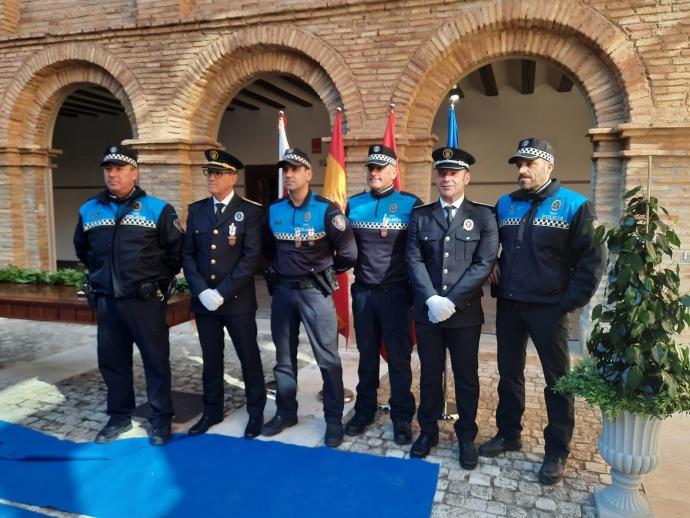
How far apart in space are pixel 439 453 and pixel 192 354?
3497 millimetres

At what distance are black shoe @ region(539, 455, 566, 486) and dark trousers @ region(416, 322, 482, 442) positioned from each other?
0.46 metres

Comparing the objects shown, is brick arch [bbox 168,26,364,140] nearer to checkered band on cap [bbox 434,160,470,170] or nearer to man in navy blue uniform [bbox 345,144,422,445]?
man in navy blue uniform [bbox 345,144,422,445]

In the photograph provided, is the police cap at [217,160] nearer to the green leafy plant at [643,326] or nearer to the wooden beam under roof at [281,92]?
the green leafy plant at [643,326]

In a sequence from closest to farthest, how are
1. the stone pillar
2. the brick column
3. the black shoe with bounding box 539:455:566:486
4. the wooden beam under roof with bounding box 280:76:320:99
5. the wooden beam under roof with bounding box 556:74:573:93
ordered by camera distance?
the black shoe with bounding box 539:455:566:486 < the brick column < the stone pillar < the wooden beam under roof with bounding box 280:76:320:99 < the wooden beam under roof with bounding box 556:74:573:93

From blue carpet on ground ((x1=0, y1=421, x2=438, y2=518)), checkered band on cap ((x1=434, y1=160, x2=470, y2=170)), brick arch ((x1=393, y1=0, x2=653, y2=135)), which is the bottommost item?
blue carpet on ground ((x1=0, y1=421, x2=438, y2=518))

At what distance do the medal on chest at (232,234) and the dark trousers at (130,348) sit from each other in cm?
69

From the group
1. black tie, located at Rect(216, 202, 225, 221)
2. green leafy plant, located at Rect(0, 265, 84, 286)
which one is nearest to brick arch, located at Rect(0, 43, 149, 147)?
green leafy plant, located at Rect(0, 265, 84, 286)

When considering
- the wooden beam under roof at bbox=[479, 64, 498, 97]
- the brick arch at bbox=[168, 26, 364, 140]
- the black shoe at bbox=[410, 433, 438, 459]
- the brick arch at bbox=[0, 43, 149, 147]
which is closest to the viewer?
the black shoe at bbox=[410, 433, 438, 459]

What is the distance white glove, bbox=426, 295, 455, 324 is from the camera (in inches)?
121

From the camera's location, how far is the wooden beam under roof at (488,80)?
8508 mm

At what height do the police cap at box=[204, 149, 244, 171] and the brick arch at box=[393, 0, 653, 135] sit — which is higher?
the brick arch at box=[393, 0, 653, 135]

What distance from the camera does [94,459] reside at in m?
3.38

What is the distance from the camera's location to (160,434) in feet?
11.9

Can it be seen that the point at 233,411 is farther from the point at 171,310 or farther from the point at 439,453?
the point at 439,453
